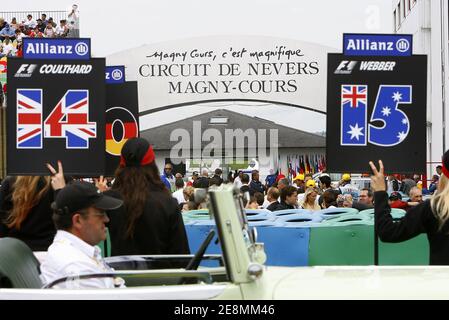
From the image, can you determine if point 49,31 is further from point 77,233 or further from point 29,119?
point 77,233

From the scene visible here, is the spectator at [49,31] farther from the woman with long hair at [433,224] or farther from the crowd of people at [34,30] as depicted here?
the woman with long hair at [433,224]

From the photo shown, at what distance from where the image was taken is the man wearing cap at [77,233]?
148 inches

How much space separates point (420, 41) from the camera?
120 ft

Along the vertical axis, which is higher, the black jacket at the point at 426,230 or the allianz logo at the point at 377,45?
the allianz logo at the point at 377,45

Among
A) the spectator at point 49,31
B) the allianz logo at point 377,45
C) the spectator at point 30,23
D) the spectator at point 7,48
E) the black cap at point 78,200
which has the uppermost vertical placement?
the spectator at point 30,23

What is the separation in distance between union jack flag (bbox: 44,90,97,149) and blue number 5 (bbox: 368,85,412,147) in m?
2.62

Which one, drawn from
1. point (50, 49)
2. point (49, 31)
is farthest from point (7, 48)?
point (50, 49)

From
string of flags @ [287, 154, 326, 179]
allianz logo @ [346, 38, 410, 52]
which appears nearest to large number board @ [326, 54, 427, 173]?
allianz logo @ [346, 38, 410, 52]

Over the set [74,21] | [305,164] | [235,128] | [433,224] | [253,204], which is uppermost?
[74,21]

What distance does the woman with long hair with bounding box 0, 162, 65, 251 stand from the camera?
592 centimetres

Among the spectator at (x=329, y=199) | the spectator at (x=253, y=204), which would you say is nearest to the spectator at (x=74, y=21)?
the spectator at (x=253, y=204)

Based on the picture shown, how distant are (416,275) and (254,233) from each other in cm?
74

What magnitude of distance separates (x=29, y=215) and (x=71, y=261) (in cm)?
231

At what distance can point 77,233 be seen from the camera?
155 inches
